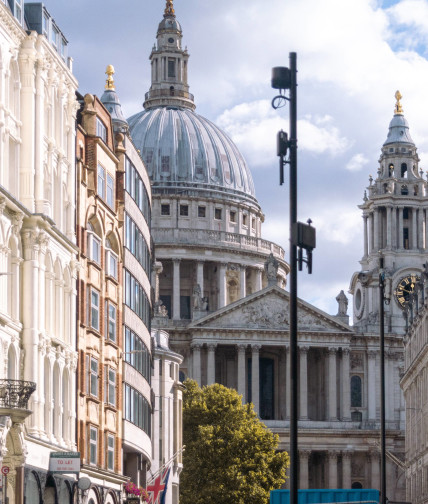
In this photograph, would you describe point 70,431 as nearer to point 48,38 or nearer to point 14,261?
point 14,261

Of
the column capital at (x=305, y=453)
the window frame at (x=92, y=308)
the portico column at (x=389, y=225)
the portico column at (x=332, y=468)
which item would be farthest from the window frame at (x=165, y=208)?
the window frame at (x=92, y=308)

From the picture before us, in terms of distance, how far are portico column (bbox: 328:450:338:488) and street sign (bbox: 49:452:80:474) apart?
115 meters

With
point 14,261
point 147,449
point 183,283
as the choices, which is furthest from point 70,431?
point 183,283

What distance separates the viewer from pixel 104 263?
230ft

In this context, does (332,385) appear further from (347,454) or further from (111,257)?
(111,257)

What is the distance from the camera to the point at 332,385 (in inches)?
6781

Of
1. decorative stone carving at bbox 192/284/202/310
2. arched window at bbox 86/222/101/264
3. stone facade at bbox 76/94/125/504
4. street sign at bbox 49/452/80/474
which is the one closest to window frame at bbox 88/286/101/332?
stone facade at bbox 76/94/125/504

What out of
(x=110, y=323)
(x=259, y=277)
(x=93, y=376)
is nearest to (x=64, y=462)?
(x=93, y=376)

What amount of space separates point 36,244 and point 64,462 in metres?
7.84

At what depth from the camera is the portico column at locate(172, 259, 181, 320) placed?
187 meters

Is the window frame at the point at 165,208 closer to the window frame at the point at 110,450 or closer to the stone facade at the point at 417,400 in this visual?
the stone facade at the point at 417,400

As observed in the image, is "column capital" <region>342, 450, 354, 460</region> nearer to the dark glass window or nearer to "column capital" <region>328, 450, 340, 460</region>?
"column capital" <region>328, 450, 340, 460</region>

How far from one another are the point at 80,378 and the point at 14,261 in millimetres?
10885

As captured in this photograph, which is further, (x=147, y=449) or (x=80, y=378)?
(x=147, y=449)
